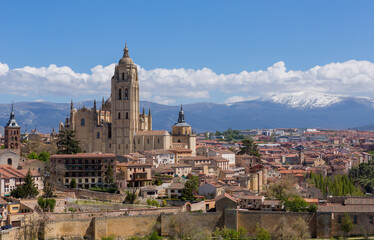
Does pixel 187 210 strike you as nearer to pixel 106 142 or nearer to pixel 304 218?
pixel 304 218

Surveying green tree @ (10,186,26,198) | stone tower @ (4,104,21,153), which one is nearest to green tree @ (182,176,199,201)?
green tree @ (10,186,26,198)

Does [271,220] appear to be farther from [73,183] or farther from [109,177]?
[73,183]

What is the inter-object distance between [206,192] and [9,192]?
765 inches

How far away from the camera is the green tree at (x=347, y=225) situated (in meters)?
49.7

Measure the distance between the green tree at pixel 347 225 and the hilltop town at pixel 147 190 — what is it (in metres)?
0.08

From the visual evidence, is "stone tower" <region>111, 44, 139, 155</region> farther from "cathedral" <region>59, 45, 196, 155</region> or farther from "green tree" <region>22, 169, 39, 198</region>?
"green tree" <region>22, 169, 39, 198</region>

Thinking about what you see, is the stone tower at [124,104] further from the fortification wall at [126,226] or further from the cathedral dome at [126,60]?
the fortification wall at [126,226]

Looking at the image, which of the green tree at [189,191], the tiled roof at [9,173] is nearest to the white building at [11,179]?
the tiled roof at [9,173]

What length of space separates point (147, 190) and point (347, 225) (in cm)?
2150

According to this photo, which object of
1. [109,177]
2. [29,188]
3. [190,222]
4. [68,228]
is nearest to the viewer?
[68,228]

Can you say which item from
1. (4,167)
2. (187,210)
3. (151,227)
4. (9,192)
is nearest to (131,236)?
(151,227)

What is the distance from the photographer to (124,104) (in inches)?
3632

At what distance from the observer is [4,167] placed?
203 feet

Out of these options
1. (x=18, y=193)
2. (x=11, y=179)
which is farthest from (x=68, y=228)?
(x=11, y=179)
